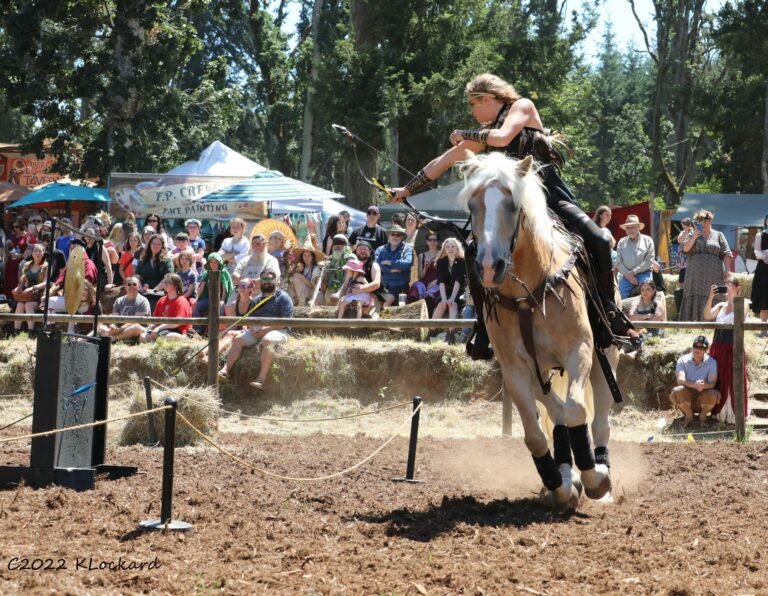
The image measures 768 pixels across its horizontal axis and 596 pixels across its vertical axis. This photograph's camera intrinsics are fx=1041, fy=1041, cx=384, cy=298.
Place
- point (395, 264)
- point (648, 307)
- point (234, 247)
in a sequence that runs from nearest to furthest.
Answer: point (648, 307) → point (395, 264) → point (234, 247)

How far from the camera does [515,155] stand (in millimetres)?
6977

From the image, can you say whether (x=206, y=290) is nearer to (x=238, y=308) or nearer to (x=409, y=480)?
(x=238, y=308)

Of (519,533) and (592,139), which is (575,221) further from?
(592,139)

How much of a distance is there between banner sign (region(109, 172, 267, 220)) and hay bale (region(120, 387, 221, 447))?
9.16 meters

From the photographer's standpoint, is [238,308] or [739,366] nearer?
[739,366]

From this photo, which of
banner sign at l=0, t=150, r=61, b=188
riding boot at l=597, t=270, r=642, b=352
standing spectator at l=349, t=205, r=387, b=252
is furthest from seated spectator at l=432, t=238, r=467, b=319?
banner sign at l=0, t=150, r=61, b=188

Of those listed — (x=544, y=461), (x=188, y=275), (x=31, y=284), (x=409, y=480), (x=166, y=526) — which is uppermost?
(x=188, y=275)

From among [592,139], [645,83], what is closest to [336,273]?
[592,139]

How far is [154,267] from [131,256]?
0.74 meters

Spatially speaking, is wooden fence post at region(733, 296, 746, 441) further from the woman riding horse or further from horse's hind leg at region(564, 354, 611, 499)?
horse's hind leg at region(564, 354, 611, 499)

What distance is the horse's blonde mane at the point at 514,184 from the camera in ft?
→ 20.3

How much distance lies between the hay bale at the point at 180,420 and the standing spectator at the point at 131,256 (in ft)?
17.3

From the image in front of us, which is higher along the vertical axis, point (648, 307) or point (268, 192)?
point (268, 192)

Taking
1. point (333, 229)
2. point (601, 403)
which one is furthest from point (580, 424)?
point (333, 229)
